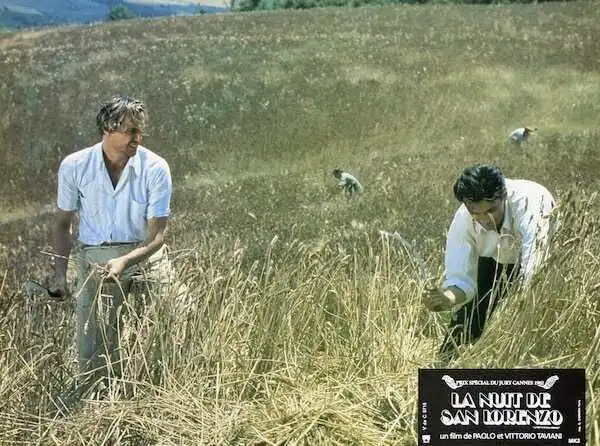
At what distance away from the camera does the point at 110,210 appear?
10.3 feet

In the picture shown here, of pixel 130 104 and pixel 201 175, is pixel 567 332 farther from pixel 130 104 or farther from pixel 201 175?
A: pixel 130 104

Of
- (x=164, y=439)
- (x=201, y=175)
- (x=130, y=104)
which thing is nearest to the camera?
(x=164, y=439)

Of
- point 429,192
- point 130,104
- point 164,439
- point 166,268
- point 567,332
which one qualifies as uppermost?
point 130,104

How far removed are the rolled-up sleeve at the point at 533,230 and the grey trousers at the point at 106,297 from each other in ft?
3.63

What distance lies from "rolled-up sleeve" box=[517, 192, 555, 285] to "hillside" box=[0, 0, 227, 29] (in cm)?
126

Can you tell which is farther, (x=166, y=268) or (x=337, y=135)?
(x=337, y=135)

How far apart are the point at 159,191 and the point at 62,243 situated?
0.34 meters

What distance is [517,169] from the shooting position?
349 centimetres

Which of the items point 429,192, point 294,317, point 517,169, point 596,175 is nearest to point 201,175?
point 294,317

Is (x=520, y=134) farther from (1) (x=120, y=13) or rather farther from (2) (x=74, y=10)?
(2) (x=74, y=10)

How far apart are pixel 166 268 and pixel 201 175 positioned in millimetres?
358

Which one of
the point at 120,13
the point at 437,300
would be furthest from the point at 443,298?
the point at 120,13

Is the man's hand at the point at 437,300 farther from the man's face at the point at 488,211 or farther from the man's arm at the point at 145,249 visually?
the man's arm at the point at 145,249

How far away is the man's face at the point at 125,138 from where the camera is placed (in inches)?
123
